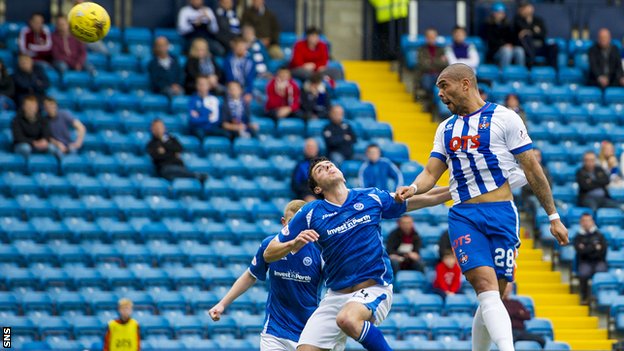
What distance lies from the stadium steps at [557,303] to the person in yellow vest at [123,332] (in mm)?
5555

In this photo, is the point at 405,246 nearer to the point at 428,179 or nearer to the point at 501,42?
the point at 501,42

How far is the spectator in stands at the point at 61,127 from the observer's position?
18000 millimetres

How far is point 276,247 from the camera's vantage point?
924cm

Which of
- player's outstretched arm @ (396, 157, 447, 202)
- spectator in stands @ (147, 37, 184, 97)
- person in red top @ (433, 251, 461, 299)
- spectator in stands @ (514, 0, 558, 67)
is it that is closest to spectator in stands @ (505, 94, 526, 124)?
Result: spectator in stands @ (514, 0, 558, 67)

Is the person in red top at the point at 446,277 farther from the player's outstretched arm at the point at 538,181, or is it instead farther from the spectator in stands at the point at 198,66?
the player's outstretched arm at the point at 538,181

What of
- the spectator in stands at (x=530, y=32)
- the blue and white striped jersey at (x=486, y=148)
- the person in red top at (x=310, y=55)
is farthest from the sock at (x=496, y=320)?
the spectator in stands at (x=530, y=32)

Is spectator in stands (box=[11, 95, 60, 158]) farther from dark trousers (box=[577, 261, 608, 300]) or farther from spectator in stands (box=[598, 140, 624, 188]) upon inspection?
spectator in stands (box=[598, 140, 624, 188])

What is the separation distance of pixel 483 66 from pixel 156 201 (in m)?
6.75

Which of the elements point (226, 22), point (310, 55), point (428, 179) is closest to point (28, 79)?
point (226, 22)

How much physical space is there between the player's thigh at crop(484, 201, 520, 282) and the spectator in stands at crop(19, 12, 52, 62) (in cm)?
1221

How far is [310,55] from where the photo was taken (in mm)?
20250

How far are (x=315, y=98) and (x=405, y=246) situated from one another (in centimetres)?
375

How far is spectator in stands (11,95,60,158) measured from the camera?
58.4 feet

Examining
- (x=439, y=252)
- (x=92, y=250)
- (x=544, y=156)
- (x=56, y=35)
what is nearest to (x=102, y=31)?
(x=92, y=250)
